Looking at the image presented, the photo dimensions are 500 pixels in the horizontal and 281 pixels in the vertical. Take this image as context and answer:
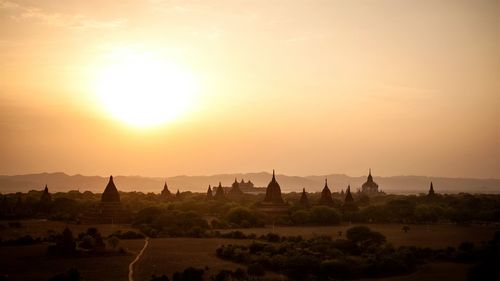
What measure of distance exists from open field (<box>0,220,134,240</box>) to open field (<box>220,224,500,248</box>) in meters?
15.4

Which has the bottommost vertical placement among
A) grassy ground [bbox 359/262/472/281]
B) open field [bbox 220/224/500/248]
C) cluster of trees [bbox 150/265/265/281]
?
grassy ground [bbox 359/262/472/281]

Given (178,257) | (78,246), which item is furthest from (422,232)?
(78,246)

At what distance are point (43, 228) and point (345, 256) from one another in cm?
3652

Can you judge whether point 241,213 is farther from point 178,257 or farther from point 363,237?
point 178,257

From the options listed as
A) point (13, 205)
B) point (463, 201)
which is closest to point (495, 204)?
point (463, 201)

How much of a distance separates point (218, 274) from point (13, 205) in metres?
60.6

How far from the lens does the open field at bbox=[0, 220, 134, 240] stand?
54.6 meters

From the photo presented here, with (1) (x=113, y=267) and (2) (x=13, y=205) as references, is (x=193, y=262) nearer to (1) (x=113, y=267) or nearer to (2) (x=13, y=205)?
(1) (x=113, y=267)

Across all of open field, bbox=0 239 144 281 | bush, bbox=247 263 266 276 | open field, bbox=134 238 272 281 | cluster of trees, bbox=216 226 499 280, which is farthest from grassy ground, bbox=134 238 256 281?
bush, bbox=247 263 266 276

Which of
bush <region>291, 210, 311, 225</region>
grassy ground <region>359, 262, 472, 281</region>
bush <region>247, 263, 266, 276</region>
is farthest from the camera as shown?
bush <region>291, 210, 311, 225</region>

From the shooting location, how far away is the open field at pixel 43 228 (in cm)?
5462

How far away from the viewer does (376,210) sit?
3088 inches

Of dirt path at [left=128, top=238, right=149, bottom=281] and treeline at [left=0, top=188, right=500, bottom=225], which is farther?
treeline at [left=0, top=188, right=500, bottom=225]

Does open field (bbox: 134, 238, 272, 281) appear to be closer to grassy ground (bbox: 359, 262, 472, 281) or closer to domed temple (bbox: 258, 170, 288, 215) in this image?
grassy ground (bbox: 359, 262, 472, 281)
